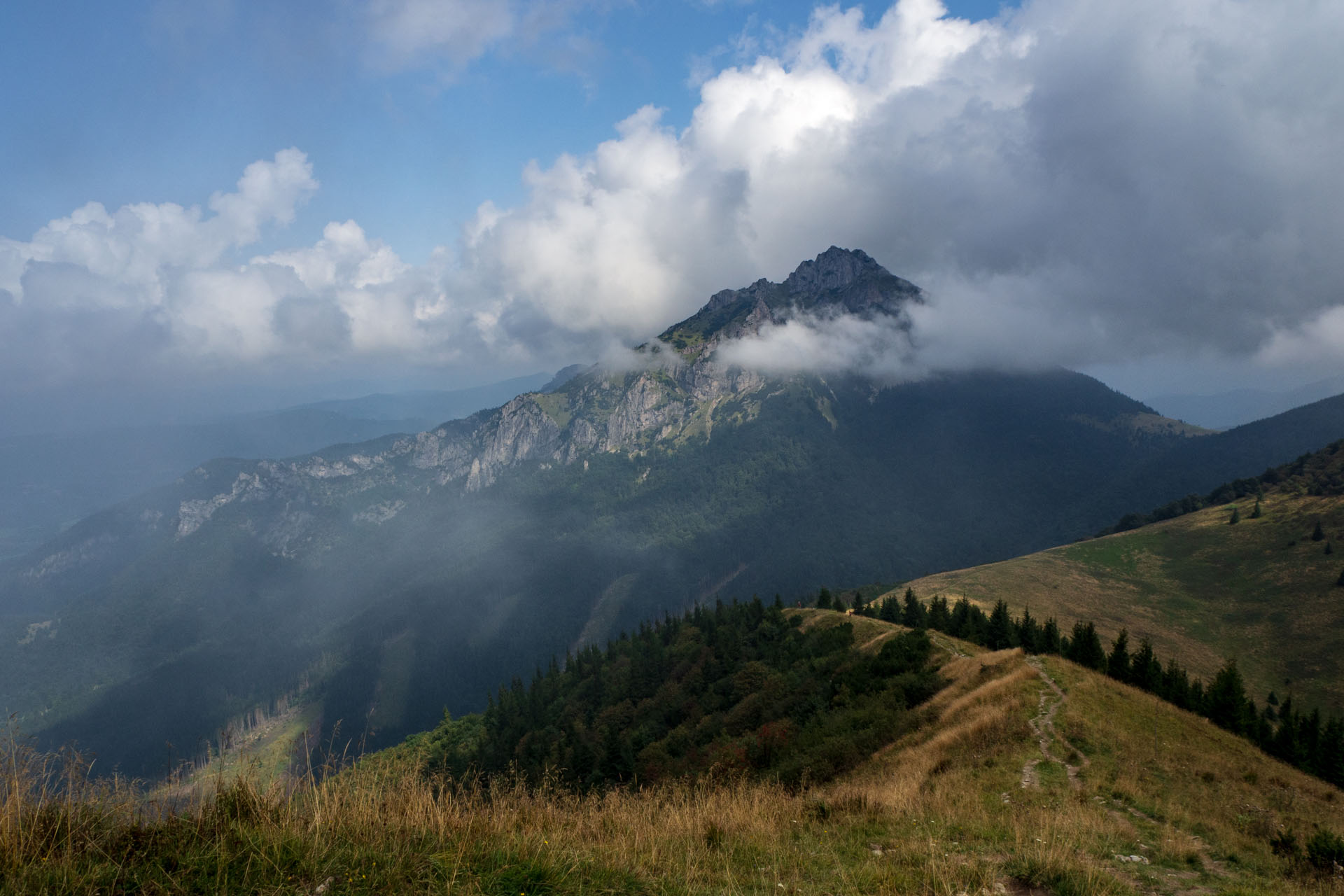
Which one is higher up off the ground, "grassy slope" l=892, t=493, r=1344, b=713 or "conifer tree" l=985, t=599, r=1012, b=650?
"conifer tree" l=985, t=599, r=1012, b=650

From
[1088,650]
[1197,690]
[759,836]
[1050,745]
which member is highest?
[759,836]

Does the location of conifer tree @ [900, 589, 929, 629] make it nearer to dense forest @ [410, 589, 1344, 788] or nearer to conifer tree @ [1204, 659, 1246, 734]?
dense forest @ [410, 589, 1344, 788]

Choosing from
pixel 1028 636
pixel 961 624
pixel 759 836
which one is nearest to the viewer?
pixel 759 836

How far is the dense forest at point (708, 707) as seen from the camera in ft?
78.9

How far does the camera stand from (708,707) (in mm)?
50125

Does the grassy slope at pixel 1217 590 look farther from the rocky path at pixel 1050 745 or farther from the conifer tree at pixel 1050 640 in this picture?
the rocky path at pixel 1050 745

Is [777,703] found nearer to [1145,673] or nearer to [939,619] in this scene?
[1145,673]

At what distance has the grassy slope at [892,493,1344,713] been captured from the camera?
71562mm

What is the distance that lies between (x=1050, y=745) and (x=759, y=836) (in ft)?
39.3

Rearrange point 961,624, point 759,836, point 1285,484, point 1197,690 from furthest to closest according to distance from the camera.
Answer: point 1285,484 < point 961,624 < point 1197,690 < point 759,836

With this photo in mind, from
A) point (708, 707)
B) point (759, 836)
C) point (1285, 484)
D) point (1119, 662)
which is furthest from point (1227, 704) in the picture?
point (1285, 484)

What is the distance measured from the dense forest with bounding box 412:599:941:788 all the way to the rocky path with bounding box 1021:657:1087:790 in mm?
4808

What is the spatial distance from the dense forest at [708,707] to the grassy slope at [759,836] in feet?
9.62

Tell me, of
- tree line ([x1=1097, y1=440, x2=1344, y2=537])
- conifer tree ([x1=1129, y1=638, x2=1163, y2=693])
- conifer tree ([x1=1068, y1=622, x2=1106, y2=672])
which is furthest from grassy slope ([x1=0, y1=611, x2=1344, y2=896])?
tree line ([x1=1097, y1=440, x2=1344, y2=537])
